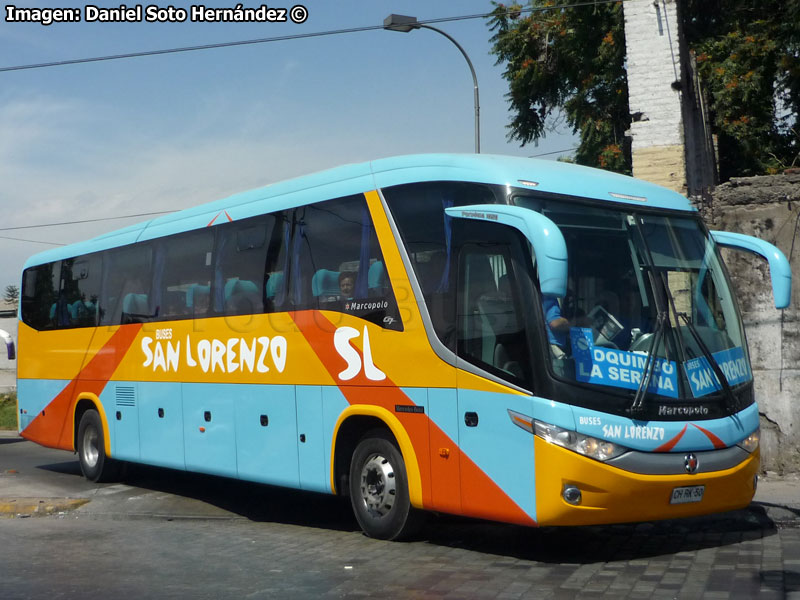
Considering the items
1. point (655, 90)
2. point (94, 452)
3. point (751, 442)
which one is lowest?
point (94, 452)

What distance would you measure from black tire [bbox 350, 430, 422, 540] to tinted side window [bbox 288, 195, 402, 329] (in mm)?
1112

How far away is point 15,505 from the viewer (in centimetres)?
1136

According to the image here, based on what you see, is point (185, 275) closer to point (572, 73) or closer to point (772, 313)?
point (772, 313)

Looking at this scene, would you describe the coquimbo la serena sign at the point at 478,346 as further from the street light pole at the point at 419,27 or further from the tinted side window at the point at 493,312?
the street light pole at the point at 419,27

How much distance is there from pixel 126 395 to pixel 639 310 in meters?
7.80

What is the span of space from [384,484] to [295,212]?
2.99 metres

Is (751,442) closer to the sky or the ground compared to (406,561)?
closer to the sky

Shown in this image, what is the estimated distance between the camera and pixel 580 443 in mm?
7094

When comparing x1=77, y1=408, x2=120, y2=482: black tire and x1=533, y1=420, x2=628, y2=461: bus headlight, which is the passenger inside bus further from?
x1=77, y1=408, x2=120, y2=482: black tire

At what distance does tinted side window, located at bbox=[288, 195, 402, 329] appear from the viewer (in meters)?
8.72

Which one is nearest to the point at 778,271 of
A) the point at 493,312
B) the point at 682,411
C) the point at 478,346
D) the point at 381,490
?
the point at 682,411

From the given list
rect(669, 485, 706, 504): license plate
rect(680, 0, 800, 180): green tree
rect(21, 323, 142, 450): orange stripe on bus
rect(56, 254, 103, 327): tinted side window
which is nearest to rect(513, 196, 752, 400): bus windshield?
rect(669, 485, 706, 504): license plate

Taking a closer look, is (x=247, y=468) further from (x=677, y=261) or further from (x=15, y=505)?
(x=677, y=261)

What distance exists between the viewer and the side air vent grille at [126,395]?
12.9 m
